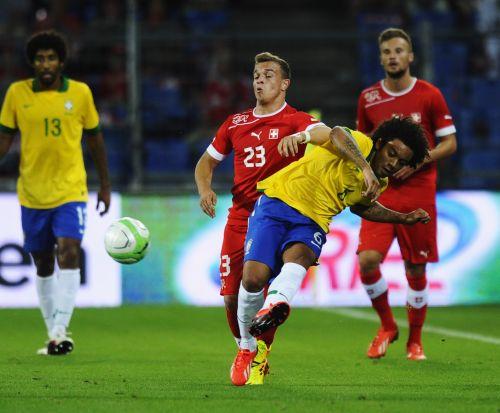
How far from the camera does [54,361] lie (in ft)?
27.7

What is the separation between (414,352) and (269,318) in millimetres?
2678

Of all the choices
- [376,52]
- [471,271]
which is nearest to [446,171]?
[471,271]

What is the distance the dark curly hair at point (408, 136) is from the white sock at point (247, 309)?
119cm

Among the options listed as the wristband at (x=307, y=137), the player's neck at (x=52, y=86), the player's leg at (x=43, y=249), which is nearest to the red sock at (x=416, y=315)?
the wristband at (x=307, y=137)

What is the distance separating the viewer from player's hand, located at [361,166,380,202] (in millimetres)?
6723

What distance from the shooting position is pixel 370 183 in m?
6.72

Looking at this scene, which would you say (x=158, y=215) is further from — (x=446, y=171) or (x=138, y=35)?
(x=446, y=171)

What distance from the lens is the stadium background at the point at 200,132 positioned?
13.6 m

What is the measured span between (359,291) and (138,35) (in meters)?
3.94

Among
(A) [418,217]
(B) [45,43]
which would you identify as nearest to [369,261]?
(A) [418,217]

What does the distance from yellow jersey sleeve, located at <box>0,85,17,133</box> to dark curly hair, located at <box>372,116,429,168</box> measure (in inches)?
130

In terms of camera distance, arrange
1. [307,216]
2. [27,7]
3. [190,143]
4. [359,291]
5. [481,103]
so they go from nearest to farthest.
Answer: [307,216] → [359,291] → [190,143] → [481,103] → [27,7]

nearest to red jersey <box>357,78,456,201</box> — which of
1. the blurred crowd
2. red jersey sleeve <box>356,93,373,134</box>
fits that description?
red jersey sleeve <box>356,93,373,134</box>

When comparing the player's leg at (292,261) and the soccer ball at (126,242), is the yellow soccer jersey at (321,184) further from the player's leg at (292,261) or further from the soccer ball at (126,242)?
the soccer ball at (126,242)
